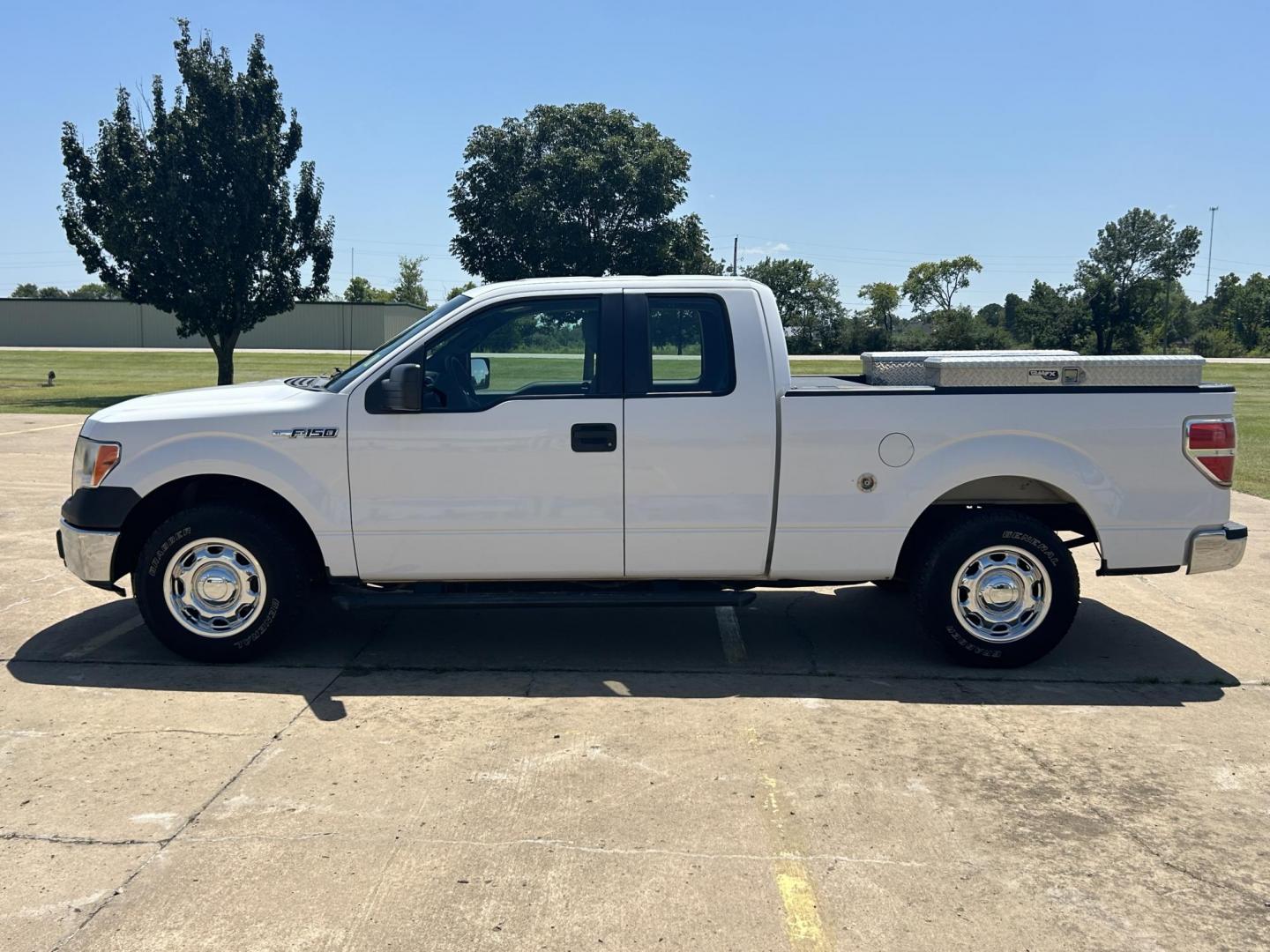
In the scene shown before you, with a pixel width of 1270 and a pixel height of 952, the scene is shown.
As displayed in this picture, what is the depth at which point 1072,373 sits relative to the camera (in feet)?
18.3

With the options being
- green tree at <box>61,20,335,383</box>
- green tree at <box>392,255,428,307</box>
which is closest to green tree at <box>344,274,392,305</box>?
green tree at <box>392,255,428,307</box>

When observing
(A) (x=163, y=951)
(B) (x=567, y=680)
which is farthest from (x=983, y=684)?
(A) (x=163, y=951)

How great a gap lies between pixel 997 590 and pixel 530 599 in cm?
245

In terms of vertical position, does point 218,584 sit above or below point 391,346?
below

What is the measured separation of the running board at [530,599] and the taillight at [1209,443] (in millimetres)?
2397

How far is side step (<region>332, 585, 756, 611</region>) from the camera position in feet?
18.2

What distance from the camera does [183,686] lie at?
5.40 metres

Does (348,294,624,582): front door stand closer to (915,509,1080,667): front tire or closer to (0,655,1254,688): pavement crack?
(0,655,1254,688): pavement crack

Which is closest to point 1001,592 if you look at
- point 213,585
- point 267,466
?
point 267,466

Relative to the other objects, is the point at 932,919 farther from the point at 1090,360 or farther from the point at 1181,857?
the point at 1090,360

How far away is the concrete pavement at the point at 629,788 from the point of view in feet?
10.9

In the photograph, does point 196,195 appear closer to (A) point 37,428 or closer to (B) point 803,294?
(A) point 37,428

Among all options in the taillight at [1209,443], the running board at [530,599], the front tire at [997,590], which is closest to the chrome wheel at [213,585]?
the running board at [530,599]

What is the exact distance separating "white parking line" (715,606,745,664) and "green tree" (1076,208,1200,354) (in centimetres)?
7908
